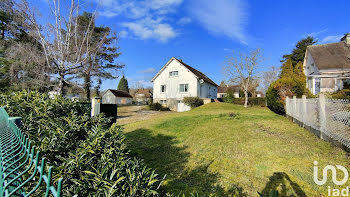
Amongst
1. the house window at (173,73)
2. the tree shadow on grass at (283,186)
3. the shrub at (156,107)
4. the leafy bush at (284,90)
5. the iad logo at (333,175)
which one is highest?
the house window at (173,73)

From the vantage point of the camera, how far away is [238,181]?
3.23 m

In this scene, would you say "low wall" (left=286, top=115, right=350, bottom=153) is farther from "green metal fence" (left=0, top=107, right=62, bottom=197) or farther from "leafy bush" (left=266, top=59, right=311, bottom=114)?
"green metal fence" (left=0, top=107, right=62, bottom=197)

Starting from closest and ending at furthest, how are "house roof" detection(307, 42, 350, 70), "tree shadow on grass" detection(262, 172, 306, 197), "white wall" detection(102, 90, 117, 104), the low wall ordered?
"tree shadow on grass" detection(262, 172, 306, 197), the low wall, "house roof" detection(307, 42, 350, 70), "white wall" detection(102, 90, 117, 104)

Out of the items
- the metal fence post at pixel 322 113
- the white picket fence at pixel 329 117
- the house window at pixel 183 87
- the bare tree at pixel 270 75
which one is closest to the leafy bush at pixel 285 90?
the white picket fence at pixel 329 117

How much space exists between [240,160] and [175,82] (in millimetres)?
21303

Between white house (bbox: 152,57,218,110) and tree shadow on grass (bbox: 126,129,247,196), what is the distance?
17747 millimetres

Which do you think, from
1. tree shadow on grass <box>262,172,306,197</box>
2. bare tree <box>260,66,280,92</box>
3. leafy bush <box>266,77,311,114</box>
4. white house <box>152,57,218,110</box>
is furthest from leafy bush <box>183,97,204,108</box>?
bare tree <box>260,66,280,92</box>

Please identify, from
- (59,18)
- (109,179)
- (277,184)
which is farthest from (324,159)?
(59,18)

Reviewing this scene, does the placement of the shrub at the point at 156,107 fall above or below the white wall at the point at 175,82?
below

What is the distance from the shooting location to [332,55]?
16.0m

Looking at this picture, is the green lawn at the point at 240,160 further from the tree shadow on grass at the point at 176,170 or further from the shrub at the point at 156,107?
the shrub at the point at 156,107

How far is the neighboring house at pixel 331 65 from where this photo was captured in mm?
14375

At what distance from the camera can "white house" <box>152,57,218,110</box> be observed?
23812 millimetres

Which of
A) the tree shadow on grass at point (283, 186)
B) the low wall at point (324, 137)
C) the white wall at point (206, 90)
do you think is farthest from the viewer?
the white wall at point (206, 90)
